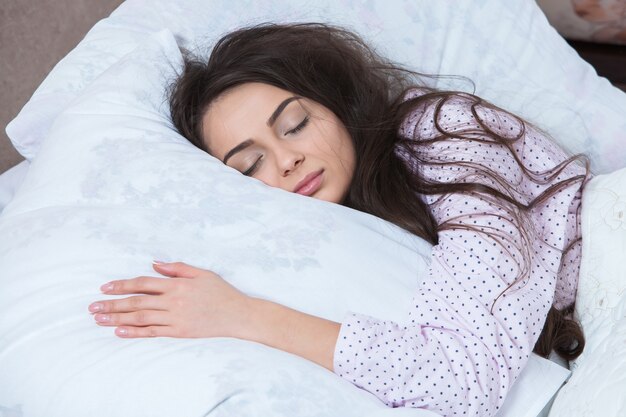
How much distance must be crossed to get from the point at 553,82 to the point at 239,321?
83cm

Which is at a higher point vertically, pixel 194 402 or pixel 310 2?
pixel 310 2

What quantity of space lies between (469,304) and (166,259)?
0.39 m

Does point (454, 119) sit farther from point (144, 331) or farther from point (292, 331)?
point (144, 331)

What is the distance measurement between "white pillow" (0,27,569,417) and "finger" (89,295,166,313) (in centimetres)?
2

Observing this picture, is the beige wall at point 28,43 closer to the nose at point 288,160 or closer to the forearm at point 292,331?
the nose at point 288,160

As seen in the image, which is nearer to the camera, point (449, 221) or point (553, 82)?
point (449, 221)

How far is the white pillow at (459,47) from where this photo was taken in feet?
4.91

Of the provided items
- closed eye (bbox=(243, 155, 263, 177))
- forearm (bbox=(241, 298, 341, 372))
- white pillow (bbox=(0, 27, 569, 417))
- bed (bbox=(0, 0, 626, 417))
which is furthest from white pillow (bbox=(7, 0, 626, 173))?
forearm (bbox=(241, 298, 341, 372))

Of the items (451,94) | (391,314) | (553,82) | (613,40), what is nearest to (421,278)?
(391,314)

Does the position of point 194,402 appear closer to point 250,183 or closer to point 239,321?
point 239,321

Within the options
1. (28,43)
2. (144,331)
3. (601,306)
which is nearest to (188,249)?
(144,331)

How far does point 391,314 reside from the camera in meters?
1.07

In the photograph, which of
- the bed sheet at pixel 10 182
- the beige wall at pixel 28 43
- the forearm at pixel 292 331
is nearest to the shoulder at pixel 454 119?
the forearm at pixel 292 331

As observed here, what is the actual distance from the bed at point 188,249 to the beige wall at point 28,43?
1.90 ft
